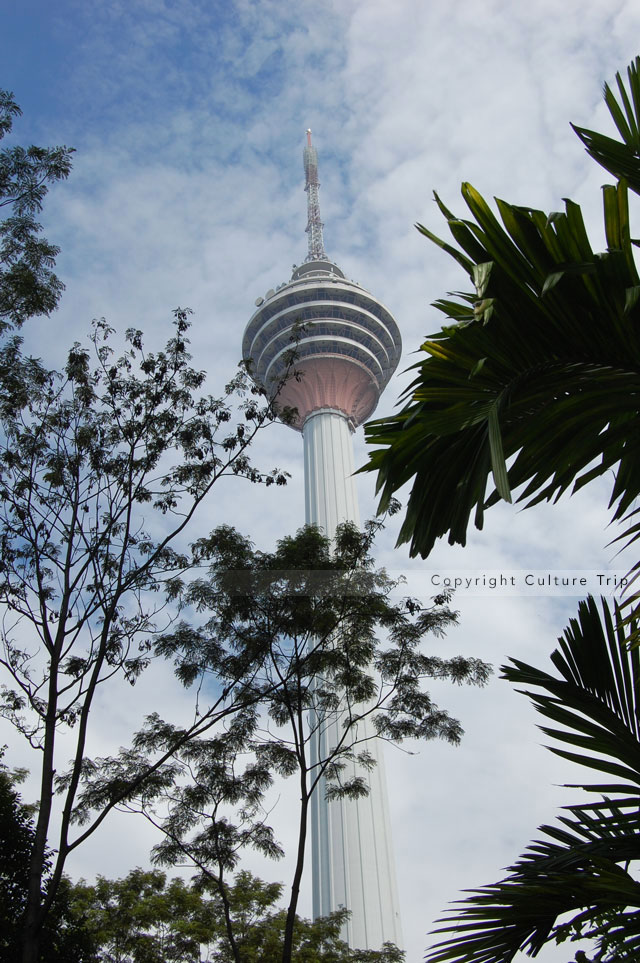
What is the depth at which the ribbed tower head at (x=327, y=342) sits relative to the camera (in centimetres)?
4878

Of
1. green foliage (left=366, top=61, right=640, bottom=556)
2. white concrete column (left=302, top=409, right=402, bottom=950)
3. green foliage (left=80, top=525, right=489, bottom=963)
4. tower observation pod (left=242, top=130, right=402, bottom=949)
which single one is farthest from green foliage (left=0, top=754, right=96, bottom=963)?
tower observation pod (left=242, top=130, right=402, bottom=949)

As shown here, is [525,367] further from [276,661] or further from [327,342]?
[327,342]

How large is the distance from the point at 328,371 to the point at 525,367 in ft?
151

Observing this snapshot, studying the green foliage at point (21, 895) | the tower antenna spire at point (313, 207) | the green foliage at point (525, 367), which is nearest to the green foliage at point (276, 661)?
the green foliage at point (21, 895)

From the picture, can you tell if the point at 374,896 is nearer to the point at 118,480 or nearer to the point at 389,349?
the point at 118,480

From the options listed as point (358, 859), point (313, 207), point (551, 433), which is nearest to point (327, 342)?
point (313, 207)

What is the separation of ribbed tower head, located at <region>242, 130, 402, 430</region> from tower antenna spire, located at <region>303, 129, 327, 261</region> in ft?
11.8

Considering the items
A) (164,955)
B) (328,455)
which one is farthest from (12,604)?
(328,455)

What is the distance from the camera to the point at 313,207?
56.9 m

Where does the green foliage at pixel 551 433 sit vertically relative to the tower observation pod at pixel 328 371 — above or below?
below

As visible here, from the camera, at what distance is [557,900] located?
3.04m

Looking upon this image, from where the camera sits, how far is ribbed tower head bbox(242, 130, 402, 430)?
48.8 metres

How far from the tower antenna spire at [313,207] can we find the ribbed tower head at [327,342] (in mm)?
3604

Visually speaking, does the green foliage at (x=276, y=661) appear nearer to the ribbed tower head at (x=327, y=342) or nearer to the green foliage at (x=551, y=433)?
the green foliage at (x=551, y=433)
